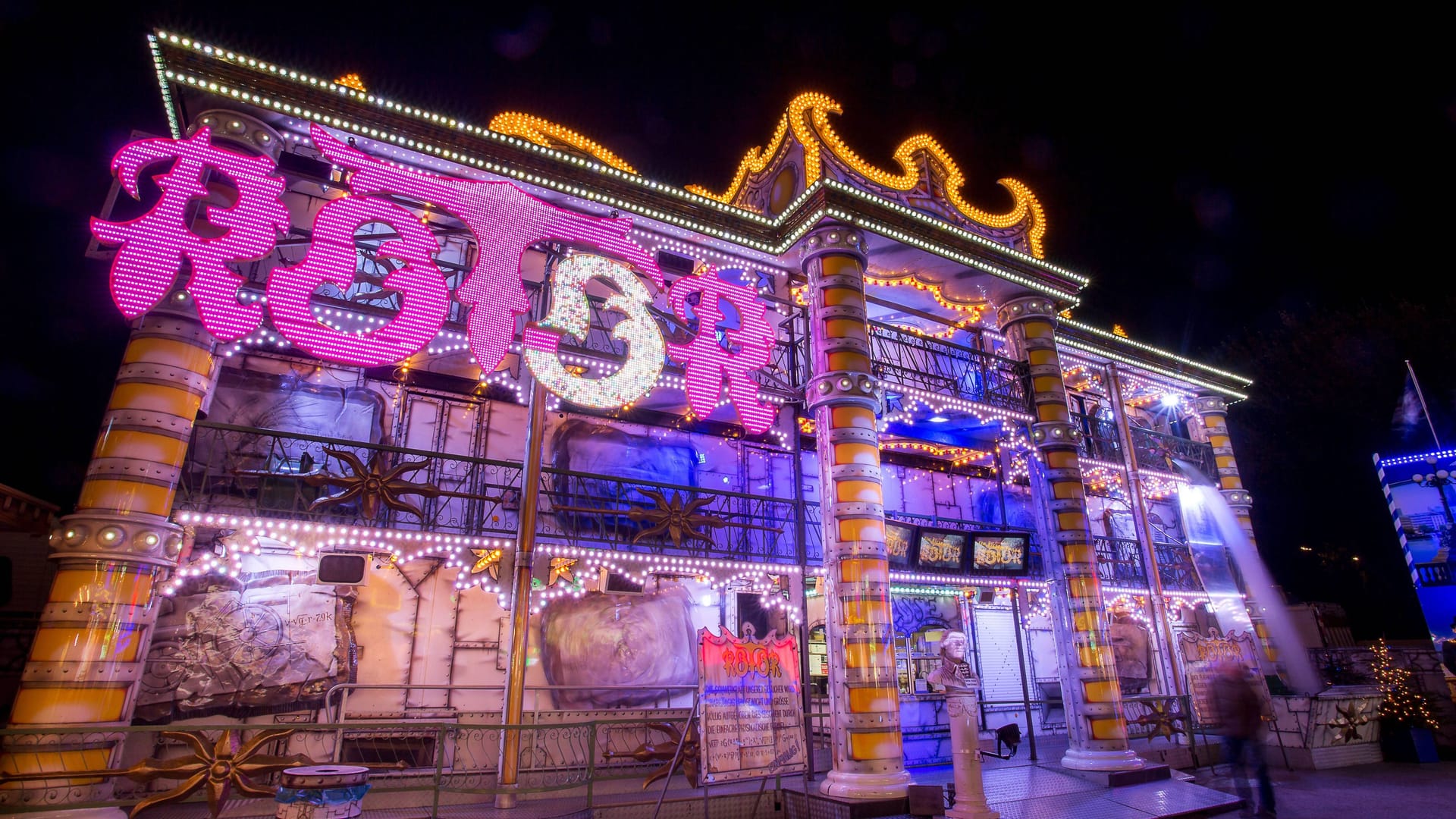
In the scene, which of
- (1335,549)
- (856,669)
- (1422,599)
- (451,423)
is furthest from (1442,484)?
(451,423)

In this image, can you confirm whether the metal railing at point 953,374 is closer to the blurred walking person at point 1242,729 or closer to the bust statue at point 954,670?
the bust statue at point 954,670

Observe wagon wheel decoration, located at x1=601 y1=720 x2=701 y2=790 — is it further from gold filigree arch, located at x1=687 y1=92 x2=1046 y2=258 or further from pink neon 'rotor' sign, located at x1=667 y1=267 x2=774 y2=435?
gold filigree arch, located at x1=687 y1=92 x2=1046 y2=258

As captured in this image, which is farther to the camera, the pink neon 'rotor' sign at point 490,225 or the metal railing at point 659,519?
the metal railing at point 659,519

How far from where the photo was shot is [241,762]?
8047mm

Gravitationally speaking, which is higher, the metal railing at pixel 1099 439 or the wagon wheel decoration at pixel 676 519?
the metal railing at pixel 1099 439

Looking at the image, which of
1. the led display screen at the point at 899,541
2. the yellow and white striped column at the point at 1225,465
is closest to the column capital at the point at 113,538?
the led display screen at the point at 899,541

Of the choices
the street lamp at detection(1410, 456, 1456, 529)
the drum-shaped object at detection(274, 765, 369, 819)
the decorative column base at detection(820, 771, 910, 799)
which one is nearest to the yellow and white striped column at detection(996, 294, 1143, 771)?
the decorative column base at detection(820, 771, 910, 799)

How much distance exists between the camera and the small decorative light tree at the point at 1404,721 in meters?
13.8

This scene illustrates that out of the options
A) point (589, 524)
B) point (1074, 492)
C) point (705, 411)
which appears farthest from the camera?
point (1074, 492)

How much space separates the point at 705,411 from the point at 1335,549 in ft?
102

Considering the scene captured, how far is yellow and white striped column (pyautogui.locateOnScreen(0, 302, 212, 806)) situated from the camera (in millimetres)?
7062

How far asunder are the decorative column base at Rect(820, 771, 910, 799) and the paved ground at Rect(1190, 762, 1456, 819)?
5.14 meters

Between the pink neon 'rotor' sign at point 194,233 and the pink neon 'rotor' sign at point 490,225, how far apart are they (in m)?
1.19

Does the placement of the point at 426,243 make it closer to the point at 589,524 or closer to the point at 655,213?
the point at 655,213
